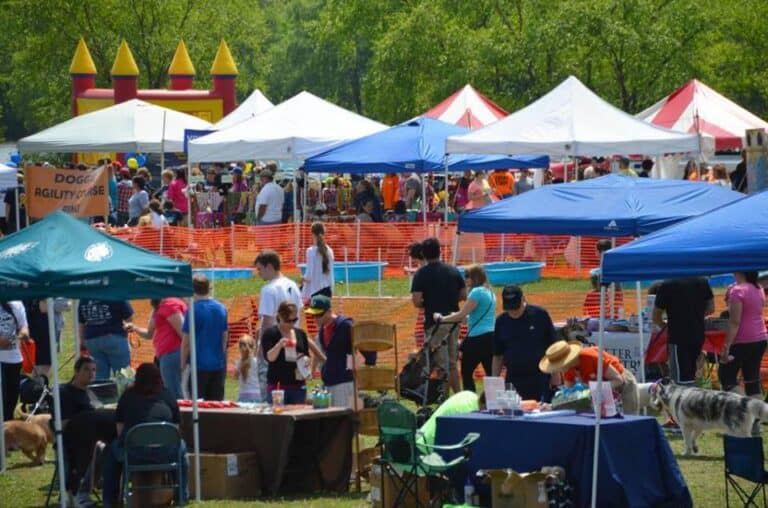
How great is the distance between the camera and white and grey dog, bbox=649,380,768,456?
1230cm

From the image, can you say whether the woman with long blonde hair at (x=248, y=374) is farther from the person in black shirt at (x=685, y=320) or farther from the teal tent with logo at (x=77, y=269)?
the person in black shirt at (x=685, y=320)

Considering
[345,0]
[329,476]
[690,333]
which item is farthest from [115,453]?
[345,0]

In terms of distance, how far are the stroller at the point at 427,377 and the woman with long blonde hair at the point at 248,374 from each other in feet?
5.21

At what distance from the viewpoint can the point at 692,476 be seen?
41.0 ft

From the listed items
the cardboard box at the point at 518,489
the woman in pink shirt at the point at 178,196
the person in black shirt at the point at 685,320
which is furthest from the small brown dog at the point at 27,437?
the woman in pink shirt at the point at 178,196

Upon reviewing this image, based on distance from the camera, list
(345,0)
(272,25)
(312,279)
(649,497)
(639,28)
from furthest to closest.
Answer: (272,25)
(345,0)
(639,28)
(312,279)
(649,497)

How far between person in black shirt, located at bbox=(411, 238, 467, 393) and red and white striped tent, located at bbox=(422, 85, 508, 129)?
18.8 metres

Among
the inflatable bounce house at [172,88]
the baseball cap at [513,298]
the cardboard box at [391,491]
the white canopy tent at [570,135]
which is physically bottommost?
the cardboard box at [391,491]

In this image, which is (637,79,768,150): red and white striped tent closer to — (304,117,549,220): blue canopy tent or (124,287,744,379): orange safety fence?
(304,117,549,220): blue canopy tent

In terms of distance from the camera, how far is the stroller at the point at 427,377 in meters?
15.3

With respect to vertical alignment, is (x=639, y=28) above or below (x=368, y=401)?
above

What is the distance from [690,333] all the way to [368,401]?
10.5 feet

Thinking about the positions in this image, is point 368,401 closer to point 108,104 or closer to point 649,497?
point 649,497

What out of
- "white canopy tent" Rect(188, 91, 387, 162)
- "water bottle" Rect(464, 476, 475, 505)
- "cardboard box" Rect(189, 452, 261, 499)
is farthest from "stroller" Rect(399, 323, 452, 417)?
"white canopy tent" Rect(188, 91, 387, 162)
